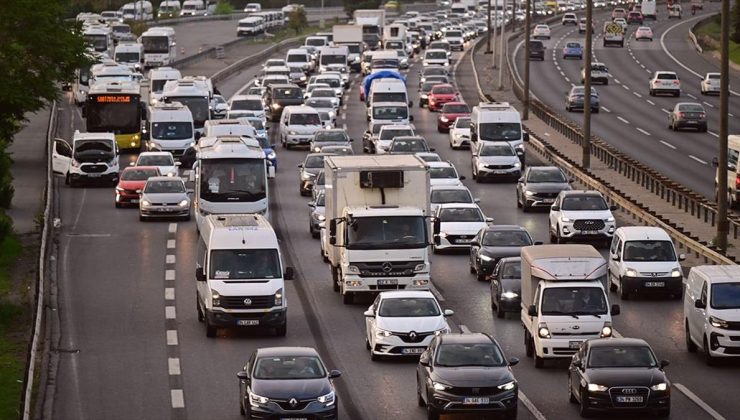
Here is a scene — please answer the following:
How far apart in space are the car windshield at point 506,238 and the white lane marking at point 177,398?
15487 millimetres

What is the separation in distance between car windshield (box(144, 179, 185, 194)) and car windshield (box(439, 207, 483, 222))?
10.6 meters

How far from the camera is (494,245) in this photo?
4950 cm

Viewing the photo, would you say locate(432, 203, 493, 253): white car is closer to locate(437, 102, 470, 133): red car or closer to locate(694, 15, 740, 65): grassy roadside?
locate(437, 102, 470, 133): red car

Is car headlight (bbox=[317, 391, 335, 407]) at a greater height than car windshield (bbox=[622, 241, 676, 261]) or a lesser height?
greater

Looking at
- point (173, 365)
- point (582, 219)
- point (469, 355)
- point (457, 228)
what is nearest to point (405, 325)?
point (173, 365)

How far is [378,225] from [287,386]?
14503mm

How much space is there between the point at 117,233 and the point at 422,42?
335 ft

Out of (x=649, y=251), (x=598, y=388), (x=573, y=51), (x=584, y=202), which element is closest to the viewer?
(x=598, y=388)

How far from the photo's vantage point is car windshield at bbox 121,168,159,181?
6500cm

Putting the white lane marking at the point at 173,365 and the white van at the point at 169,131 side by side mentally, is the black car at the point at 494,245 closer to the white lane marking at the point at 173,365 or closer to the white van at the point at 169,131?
the white lane marking at the point at 173,365

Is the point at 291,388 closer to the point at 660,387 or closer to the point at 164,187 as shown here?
the point at 660,387

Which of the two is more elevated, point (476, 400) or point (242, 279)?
point (476, 400)

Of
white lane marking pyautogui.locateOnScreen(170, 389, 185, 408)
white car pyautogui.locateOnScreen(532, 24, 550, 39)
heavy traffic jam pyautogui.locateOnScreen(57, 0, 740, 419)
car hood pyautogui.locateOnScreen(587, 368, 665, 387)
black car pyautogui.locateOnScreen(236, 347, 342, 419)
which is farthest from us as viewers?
white car pyautogui.locateOnScreen(532, 24, 550, 39)

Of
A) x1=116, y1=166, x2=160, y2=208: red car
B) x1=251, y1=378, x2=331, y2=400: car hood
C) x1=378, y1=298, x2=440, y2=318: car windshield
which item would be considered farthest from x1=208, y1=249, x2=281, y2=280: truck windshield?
x1=116, y1=166, x2=160, y2=208: red car
